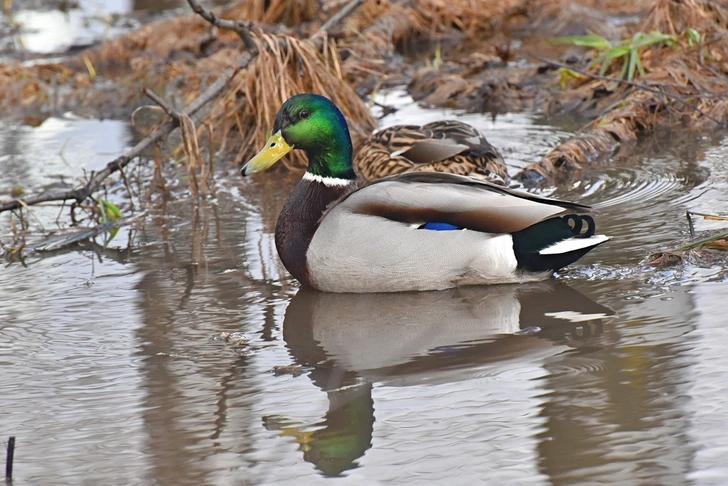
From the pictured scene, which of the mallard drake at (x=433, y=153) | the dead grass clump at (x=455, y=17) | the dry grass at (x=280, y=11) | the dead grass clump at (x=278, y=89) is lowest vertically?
the mallard drake at (x=433, y=153)

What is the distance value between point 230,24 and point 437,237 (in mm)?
2920

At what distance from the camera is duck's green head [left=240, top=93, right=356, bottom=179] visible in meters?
5.28

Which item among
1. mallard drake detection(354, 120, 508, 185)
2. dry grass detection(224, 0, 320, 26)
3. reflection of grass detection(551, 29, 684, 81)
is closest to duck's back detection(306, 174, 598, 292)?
mallard drake detection(354, 120, 508, 185)

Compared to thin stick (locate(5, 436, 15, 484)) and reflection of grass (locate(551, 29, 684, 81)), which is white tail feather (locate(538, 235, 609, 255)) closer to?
thin stick (locate(5, 436, 15, 484))

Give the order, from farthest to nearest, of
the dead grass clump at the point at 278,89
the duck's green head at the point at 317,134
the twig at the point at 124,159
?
the dead grass clump at the point at 278,89 → the twig at the point at 124,159 → the duck's green head at the point at 317,134

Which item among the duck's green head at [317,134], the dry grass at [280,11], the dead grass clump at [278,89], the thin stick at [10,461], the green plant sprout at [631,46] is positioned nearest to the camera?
the thin stick at [10,461]

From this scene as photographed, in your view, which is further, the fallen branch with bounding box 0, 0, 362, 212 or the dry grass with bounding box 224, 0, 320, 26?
the dry grass with bounding box 224, 0, 320, 26

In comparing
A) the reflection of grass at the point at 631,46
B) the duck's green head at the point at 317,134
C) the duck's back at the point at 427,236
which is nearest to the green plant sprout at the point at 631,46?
the reflection of grass at the point at 631,46

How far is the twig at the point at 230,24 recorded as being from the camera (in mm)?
6391

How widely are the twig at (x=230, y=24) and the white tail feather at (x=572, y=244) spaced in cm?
279

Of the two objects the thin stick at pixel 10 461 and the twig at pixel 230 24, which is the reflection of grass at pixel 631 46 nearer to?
the twig at pixel 230 24

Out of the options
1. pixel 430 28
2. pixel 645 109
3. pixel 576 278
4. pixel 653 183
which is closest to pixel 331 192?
pixel 576 278

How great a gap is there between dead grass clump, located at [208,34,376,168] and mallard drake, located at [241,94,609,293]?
286 cm

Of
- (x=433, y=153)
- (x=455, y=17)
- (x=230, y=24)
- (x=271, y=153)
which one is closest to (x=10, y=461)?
(x=271, y=153)
